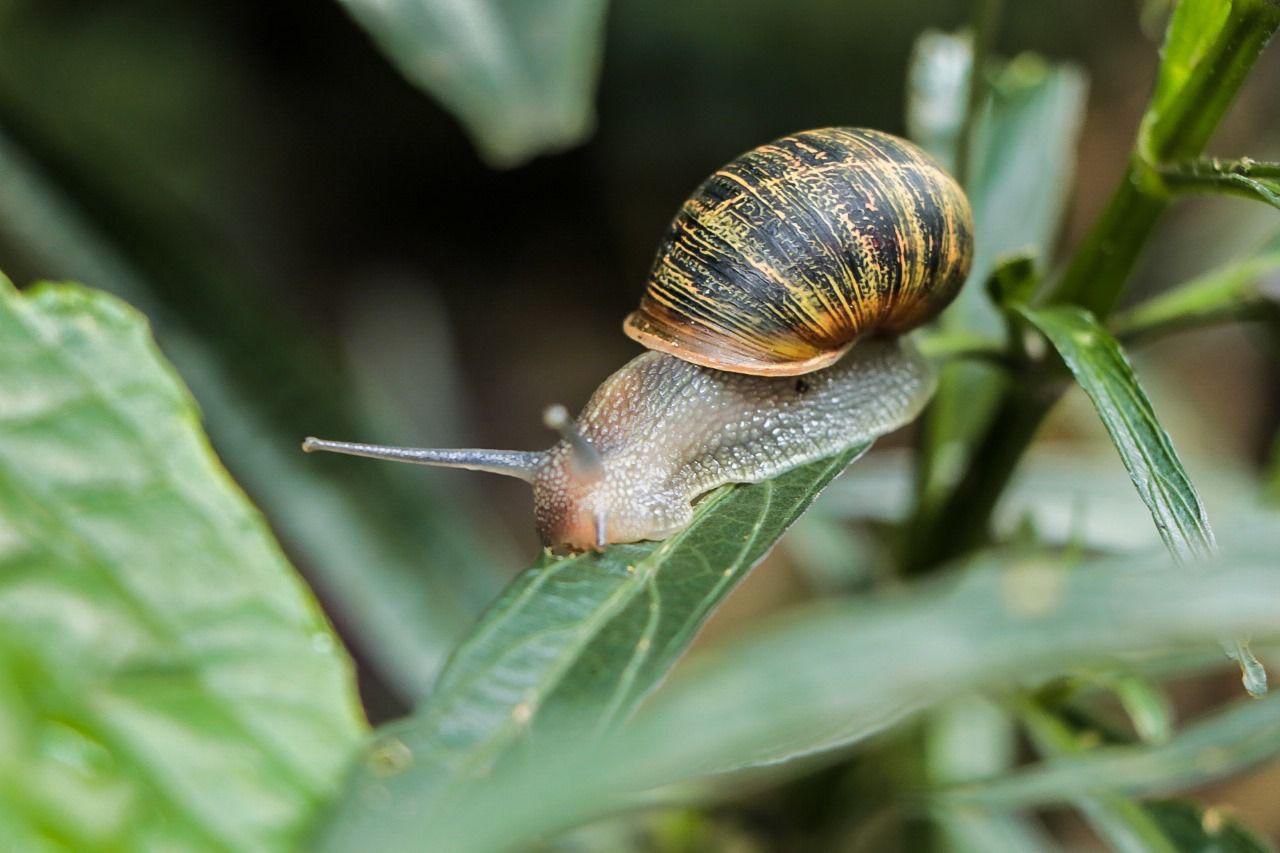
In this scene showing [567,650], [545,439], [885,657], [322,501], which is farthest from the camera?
[545,439]

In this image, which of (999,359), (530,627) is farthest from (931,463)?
(530,627)

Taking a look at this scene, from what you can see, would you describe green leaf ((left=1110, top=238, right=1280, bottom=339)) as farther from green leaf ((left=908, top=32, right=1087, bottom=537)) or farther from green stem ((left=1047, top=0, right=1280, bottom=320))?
green leaf ((left=908, top=32, right=1087, bottom=537))

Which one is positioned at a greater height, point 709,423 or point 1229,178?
point 1229,178

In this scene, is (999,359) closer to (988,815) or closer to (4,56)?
(988,815)

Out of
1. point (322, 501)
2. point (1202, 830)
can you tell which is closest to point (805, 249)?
point (1202, 830)

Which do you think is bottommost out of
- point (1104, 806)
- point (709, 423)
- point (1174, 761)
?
point (1104, 806)

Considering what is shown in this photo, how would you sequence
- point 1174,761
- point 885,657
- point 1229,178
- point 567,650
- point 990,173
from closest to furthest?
point 885,657 < point 567,650 < point 1229,178 < point 1174,761 < point 990,173

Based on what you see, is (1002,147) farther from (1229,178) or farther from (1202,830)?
(1202,830)
